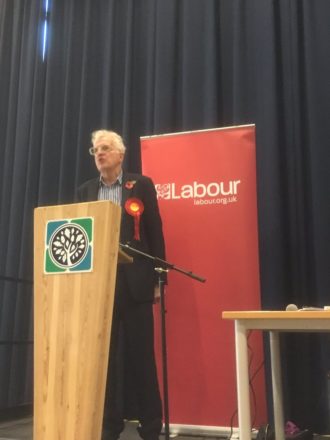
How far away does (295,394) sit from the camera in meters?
2.63

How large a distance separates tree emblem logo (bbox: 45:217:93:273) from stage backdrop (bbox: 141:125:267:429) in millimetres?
1126

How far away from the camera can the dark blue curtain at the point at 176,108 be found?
2.75 m

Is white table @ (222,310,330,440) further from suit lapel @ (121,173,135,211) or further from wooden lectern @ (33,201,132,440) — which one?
suit lapel @ (121,173,135,211)

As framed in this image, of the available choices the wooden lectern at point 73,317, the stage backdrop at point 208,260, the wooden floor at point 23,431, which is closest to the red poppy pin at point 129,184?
the stage backdrop at point 208,260

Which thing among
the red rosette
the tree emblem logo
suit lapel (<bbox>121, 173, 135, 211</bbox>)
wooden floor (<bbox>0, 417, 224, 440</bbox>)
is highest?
suit lapel (<bbox>121, 173, 135, 211</bbox>)

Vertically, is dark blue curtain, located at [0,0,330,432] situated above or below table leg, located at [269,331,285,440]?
above

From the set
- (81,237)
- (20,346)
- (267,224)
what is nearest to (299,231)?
(267,224)

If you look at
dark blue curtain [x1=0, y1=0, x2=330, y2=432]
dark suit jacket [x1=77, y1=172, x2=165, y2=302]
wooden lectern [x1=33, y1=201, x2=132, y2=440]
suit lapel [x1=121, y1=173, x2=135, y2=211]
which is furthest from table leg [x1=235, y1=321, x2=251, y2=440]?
dark blue curtain [x1=0, y1=0, x2=330, y2=432]

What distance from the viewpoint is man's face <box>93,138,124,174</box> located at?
236cm

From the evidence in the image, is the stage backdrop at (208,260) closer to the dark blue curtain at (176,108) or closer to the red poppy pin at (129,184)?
the dark blue curtain at (176,108)

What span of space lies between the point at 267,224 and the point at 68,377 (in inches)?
62.2

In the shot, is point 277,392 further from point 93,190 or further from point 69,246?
point 93,190

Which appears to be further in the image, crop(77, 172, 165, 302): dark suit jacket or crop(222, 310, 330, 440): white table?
crop(77, 172, 165, 302): dark suit jacket

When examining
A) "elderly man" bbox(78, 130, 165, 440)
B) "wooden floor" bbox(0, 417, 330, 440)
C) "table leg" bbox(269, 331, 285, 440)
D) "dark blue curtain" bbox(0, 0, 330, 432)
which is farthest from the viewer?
"dark blue curtain" bbox(0, 0, 330, 432)
